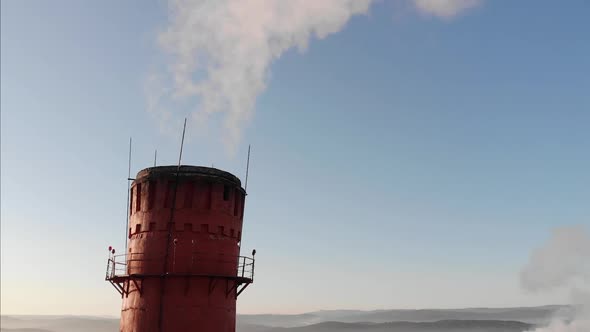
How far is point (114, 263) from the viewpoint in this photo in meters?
24.8

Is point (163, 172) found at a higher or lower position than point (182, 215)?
higher

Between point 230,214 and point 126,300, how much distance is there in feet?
20.5

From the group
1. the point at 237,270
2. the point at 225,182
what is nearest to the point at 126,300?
the point at 237,270

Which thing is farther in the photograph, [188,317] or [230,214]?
[230,214]

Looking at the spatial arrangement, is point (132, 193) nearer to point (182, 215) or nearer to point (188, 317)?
point (182, 215)

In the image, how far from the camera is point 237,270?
24891 millimetres

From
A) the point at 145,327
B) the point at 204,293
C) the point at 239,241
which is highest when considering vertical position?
the point at 239,241

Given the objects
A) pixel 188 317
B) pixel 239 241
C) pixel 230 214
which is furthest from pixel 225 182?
pixel 188 317

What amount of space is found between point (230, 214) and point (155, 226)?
3532 mm

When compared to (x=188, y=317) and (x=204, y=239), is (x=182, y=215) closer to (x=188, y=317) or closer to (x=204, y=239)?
(x=204, y=239)

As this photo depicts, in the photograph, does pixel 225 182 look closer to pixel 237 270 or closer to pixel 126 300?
pixel 237 270

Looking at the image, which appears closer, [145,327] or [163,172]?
[145,327]

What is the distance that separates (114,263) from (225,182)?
6630mm

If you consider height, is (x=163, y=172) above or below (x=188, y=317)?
above
